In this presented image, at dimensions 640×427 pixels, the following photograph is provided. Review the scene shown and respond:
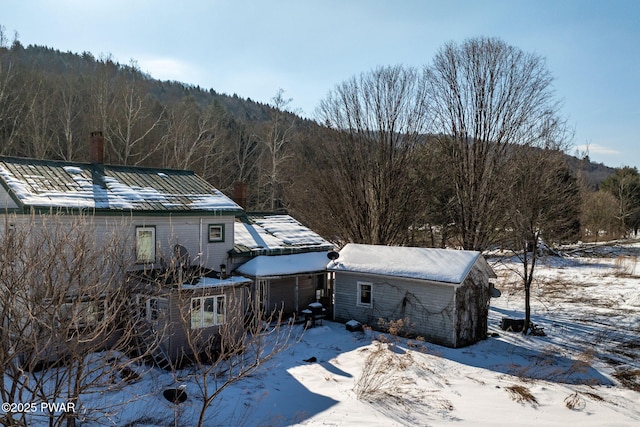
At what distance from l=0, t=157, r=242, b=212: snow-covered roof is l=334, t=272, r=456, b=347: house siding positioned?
20.7 ft

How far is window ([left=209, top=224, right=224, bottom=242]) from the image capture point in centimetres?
1786

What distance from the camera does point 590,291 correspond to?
28.4m

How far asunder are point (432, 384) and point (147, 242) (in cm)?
1076

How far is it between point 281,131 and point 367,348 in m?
27.0

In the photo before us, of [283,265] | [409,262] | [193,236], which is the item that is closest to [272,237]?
[283,265]

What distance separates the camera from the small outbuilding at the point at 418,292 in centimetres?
1672

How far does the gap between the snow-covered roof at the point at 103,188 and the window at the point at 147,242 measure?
860 millimetres

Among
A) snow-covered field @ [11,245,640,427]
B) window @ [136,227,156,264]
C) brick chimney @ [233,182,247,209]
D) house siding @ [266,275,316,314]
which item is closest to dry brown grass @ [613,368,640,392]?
snow-covered field @ [11,245,640,427]

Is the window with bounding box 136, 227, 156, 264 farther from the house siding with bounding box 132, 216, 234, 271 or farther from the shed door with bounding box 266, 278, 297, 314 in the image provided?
the shed door with bounding box 266, 278, 297, 314

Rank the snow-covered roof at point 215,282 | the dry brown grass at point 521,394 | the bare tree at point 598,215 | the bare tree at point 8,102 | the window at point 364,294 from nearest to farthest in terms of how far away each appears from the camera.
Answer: the dry brown grass at point 521,394, the snow-covered roof at point 215,282, the window at point 364,294, the bare tree at point 8,102, the bare tree at point 598,215

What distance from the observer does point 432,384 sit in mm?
12625

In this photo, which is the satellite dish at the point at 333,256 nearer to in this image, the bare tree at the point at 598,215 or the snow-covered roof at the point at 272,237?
the snow-covered roof at the point at 272,237

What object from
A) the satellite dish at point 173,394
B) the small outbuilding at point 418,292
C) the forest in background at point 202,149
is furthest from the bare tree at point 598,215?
the satellite dish at point 173,394

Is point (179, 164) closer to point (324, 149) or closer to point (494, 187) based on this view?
point (324, 149)
